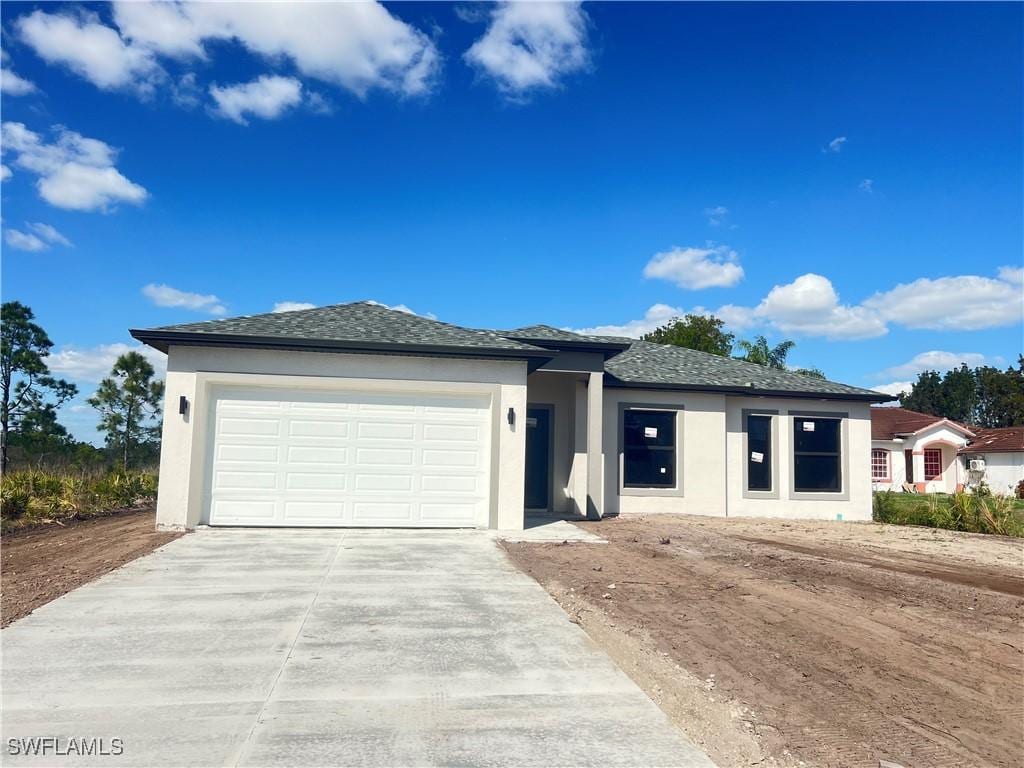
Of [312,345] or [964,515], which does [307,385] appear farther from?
[964,515]

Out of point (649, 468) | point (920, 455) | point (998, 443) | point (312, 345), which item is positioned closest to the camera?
point (312, 345)

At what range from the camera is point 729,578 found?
8.38 metres

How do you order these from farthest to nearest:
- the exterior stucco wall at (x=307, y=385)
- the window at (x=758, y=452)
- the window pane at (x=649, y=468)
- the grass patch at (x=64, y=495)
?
the window at (x=758, y=452), the window pane at (x=649, y=468), the grass patch at (x=64, y=495), the exterior stucco wall at (x=307, y=385)

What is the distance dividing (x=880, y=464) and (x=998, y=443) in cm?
601

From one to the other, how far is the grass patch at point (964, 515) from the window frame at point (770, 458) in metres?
2.98

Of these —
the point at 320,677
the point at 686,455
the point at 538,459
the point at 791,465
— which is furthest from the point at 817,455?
the point at 320,677

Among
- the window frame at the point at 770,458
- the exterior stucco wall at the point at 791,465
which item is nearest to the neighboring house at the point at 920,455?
the exterior stucco wall at the point at 791,465

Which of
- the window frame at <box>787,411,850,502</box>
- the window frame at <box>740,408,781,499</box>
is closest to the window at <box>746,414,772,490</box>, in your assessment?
the window frame at <box>740,408,781,499</box>

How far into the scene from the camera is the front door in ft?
49.6

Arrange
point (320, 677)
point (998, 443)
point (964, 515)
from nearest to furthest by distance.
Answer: point (320, 677) → point (964, 515) → point (998, 443)

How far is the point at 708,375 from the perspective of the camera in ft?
54.2

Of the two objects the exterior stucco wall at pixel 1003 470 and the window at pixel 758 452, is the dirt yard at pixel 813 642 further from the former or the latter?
the exterior stucco wall at pixel 1003 470

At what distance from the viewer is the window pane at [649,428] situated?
15.5m

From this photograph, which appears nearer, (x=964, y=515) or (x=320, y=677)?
(x=320, y=677)
